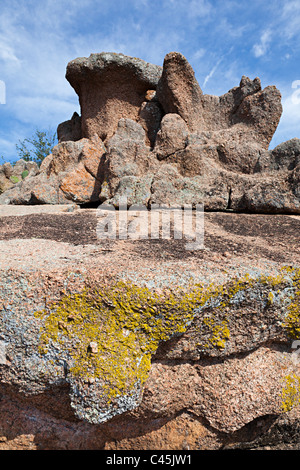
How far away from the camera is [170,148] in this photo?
5793mm

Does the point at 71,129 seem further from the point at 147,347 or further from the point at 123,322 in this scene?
the point at 147,347

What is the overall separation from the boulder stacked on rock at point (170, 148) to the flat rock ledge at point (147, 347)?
2210 mm

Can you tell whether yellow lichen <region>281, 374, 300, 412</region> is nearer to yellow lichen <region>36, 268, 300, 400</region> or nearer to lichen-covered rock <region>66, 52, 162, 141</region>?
yellow lichen <region>36, 268, 300, 400</region>

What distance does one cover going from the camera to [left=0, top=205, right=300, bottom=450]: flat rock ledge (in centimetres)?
216

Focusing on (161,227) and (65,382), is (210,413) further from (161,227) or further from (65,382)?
(161,227)

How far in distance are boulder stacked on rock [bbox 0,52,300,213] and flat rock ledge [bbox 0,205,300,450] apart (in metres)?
2.21

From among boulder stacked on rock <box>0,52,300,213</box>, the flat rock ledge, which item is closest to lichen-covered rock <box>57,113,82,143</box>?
boulder stacked on rock <box>0,52,300,213</box>

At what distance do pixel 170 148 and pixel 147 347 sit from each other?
4449mm

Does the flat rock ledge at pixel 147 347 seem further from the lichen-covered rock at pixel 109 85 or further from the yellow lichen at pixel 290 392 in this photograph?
the lichen-covered rock at pixel 109 85

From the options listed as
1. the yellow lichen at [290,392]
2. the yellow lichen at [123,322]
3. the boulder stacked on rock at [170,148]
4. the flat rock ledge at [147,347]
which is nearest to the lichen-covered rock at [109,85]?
the boulder stacked on rock at [170,148]

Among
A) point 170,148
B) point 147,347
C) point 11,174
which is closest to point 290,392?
point 147,347

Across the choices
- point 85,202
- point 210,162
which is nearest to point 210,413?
point 210,162

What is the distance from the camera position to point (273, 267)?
2627 millimetres

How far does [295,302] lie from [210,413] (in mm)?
1235
